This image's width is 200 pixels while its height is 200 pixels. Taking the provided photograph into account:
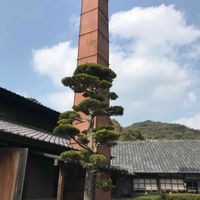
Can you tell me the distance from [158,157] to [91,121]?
12486mm

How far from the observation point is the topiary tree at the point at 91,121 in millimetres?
9453

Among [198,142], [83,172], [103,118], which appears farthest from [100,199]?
[198,142]

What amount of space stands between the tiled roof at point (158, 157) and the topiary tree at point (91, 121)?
9.39 metres

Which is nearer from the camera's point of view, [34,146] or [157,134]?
[34,146]

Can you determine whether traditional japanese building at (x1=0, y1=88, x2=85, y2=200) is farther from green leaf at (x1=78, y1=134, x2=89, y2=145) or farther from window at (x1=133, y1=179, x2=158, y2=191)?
window at (x1=133, y1=179, x2=158, y2=191)

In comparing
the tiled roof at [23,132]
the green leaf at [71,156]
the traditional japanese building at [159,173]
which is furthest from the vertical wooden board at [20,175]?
the traditional japanese building at [159,173]

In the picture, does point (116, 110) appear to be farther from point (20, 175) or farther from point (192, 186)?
point (192, 186)

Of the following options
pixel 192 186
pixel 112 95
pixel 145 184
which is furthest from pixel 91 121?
pixel 192 186

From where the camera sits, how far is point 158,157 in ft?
69.6

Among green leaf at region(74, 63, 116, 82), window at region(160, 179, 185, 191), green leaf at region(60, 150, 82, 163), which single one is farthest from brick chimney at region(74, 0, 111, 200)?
window at region(160, 179, 185, 191)

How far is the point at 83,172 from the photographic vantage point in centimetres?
1205

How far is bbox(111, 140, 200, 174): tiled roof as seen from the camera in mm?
19031

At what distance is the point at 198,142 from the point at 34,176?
18.0 m

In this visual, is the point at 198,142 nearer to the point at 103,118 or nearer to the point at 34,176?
the point at 103,118
